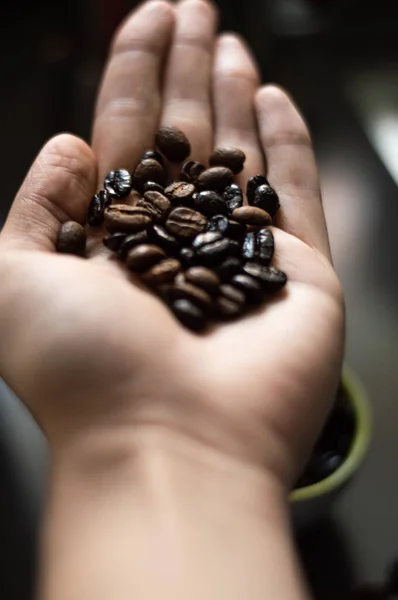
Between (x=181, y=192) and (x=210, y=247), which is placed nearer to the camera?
(x=210, y=247)

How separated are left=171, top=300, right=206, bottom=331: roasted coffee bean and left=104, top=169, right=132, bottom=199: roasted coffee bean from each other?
10.5 inches

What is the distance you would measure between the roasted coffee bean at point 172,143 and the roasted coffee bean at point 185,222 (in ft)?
0.50

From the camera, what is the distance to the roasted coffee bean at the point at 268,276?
86 centimetres

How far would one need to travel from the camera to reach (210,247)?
35.6 inches

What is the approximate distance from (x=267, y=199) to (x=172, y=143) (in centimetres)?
20

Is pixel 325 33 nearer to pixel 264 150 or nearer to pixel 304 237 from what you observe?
pixel 264 150

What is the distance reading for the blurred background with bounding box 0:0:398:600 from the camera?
113 cm

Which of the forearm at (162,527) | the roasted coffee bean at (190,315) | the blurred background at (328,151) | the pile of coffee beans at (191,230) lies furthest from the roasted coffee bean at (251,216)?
the blurred background at (328,151)

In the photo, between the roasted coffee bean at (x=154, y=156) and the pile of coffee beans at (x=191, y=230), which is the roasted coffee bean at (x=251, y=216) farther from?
the roasted coffee bean at (x=154, y=156)

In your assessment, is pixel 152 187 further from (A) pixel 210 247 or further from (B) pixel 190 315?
(B) pixel 190 315


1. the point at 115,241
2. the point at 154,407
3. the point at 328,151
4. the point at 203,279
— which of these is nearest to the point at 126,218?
the point at 115,241

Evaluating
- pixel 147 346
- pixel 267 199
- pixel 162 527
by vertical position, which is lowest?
pixel 162 527

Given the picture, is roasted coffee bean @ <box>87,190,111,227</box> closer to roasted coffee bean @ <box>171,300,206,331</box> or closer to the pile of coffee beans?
the pile of coffee beans

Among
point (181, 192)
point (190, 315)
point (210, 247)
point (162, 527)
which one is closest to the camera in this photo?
point (162, 527)
